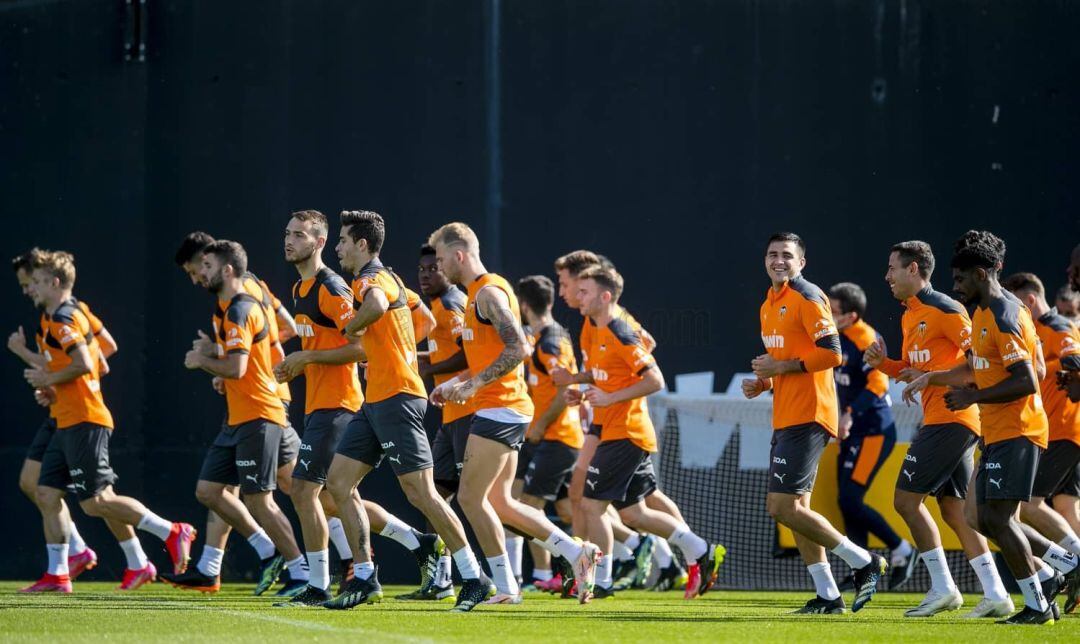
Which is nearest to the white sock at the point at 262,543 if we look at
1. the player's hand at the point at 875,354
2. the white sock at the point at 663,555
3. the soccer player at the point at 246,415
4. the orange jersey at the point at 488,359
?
the soccer player at the point at 246,415

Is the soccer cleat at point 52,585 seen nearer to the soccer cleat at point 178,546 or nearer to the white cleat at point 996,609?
the soccer cleat at point 178,546

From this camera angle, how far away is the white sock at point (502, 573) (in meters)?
9.47

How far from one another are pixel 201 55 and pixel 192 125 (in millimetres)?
629

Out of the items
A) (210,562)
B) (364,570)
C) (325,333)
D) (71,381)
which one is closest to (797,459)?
(364,570)

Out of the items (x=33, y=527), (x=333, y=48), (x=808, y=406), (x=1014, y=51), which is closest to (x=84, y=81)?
(x=333, y=48)

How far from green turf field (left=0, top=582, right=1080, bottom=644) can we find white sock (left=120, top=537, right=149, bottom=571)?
742mm

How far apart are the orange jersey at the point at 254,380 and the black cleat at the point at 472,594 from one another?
236 centimetres

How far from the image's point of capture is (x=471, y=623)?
8609 mm

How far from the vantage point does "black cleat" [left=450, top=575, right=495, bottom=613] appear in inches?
359

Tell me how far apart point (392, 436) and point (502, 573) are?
1.18 metres

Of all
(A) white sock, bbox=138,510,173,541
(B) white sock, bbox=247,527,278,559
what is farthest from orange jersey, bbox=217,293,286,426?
(A) white sock, bbox=138,510,173,541

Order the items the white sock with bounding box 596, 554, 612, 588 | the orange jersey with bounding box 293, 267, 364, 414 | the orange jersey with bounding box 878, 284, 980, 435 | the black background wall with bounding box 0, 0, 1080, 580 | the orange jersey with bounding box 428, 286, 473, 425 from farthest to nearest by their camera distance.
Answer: the black background wall with bounding box 0, 0, 1080, 580
the white sock with bounding box 596, 554, 612, 588
the orange jersey with bounding box 428, 286, 473, 425
the orange jersey with bounding box 293, 267, 364, 414
the orange jersey with bounding box 878, 284, 980, 435

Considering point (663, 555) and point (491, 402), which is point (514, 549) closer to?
point (663, 555)

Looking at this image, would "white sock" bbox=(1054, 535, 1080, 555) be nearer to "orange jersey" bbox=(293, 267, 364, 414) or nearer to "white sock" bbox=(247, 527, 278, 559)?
"orange jersey" bbox=(293, 267, 364, 414)
